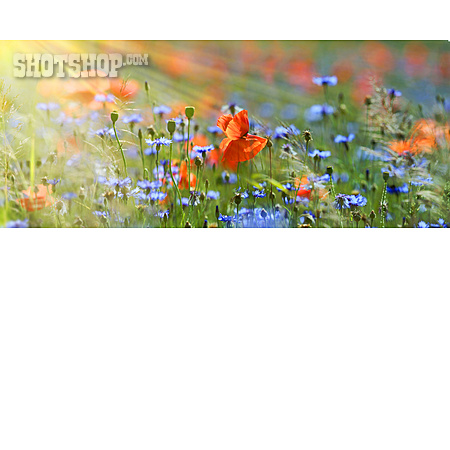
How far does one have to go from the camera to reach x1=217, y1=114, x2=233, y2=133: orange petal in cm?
290

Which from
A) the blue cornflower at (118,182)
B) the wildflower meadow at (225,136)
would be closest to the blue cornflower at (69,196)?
the wildflower meadow at (225,136)

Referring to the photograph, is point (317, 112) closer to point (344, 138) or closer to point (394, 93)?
point (344, 138)

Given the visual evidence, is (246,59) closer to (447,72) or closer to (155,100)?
(155,100)

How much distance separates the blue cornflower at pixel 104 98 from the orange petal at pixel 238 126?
573mm

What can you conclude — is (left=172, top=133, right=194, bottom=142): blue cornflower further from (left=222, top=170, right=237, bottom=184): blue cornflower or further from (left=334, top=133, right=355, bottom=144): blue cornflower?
(left=334, top=133, right=355, bottom=144): blue cornflower

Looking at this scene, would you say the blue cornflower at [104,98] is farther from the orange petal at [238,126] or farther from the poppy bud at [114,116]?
the orange petal at [238,126]

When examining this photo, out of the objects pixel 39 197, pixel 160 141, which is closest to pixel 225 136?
pixel 160 141

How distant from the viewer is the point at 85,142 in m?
2.89

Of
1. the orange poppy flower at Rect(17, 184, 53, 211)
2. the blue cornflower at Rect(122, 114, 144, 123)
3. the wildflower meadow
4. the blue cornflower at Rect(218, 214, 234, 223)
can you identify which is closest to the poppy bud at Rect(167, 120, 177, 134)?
the wildflower meadow

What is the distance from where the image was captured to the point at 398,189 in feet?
9.64

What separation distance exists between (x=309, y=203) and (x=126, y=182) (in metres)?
0.88

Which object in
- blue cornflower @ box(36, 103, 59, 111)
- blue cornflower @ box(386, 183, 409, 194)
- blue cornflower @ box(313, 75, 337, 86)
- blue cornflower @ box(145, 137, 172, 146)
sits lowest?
blue cornflower @ box(386, 183, 409, 194)

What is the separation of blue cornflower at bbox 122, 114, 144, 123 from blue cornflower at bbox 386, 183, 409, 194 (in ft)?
4.08

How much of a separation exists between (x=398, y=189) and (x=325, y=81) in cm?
63
